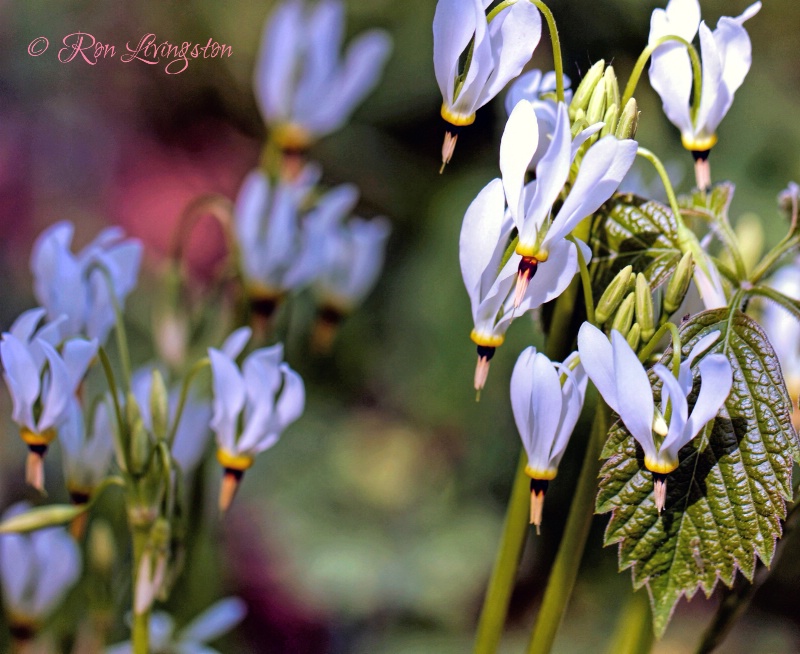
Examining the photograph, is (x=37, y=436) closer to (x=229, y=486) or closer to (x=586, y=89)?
(x=229, y=486)

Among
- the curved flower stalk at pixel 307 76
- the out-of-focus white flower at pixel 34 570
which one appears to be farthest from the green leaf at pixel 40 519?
the curved flower stalk at pixel 307 76

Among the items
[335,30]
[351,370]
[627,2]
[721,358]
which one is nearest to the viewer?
[721,358]

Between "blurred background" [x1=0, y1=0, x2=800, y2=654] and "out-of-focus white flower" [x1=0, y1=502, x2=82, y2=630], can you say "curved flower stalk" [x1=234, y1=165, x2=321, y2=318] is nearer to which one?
"out-of-focus white flower" [x1=0, y1=502, x2=82, y2=630]

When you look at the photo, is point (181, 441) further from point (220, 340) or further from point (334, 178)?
point (334, 178)

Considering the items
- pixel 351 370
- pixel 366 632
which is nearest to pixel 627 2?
pixel 351 370

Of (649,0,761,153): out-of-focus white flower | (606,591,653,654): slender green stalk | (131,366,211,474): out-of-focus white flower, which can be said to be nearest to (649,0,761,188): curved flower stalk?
(649,0,761,153): out-of-focus white flower
